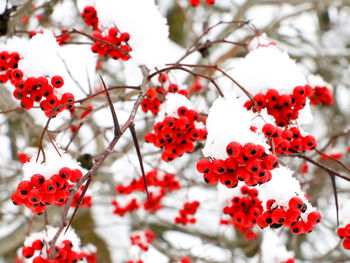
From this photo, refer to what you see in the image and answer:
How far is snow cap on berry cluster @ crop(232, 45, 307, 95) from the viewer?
2084 mm

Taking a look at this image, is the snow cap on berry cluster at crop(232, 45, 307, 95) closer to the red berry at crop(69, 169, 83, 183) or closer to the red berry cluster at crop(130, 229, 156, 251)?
the red berry at crop(69, 169, 83, 183)

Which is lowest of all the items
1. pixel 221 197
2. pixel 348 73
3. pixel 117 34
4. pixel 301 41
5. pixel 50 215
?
pixel 221 197

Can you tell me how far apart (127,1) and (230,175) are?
1586mm

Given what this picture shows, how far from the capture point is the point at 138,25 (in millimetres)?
2375

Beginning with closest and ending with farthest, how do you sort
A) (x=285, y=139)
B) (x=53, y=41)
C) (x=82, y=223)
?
(x=285, y=139) → (x=53, y=41) → (x=82, y=223)

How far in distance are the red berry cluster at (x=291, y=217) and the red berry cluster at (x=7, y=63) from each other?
5.57 ft

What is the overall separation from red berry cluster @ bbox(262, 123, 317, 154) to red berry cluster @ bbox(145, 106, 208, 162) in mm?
345

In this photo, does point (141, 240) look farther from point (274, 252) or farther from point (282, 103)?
point (282, 103)

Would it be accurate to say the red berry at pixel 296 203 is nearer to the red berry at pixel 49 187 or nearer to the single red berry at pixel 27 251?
the red berry at pixel 49 187

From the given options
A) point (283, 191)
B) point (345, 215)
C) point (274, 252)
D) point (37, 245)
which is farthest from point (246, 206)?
point (37, 245)

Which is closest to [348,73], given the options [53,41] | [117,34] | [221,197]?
[221,197]

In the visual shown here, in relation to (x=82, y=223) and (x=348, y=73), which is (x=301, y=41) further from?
(x=82, y=223)

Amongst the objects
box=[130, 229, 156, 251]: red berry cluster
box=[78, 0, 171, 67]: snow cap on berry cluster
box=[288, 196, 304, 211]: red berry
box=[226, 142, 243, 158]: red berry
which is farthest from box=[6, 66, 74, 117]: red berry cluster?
box=[130, 229, 156, 251]: red berry cluster

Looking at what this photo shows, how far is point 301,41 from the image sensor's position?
6000 millimetres
